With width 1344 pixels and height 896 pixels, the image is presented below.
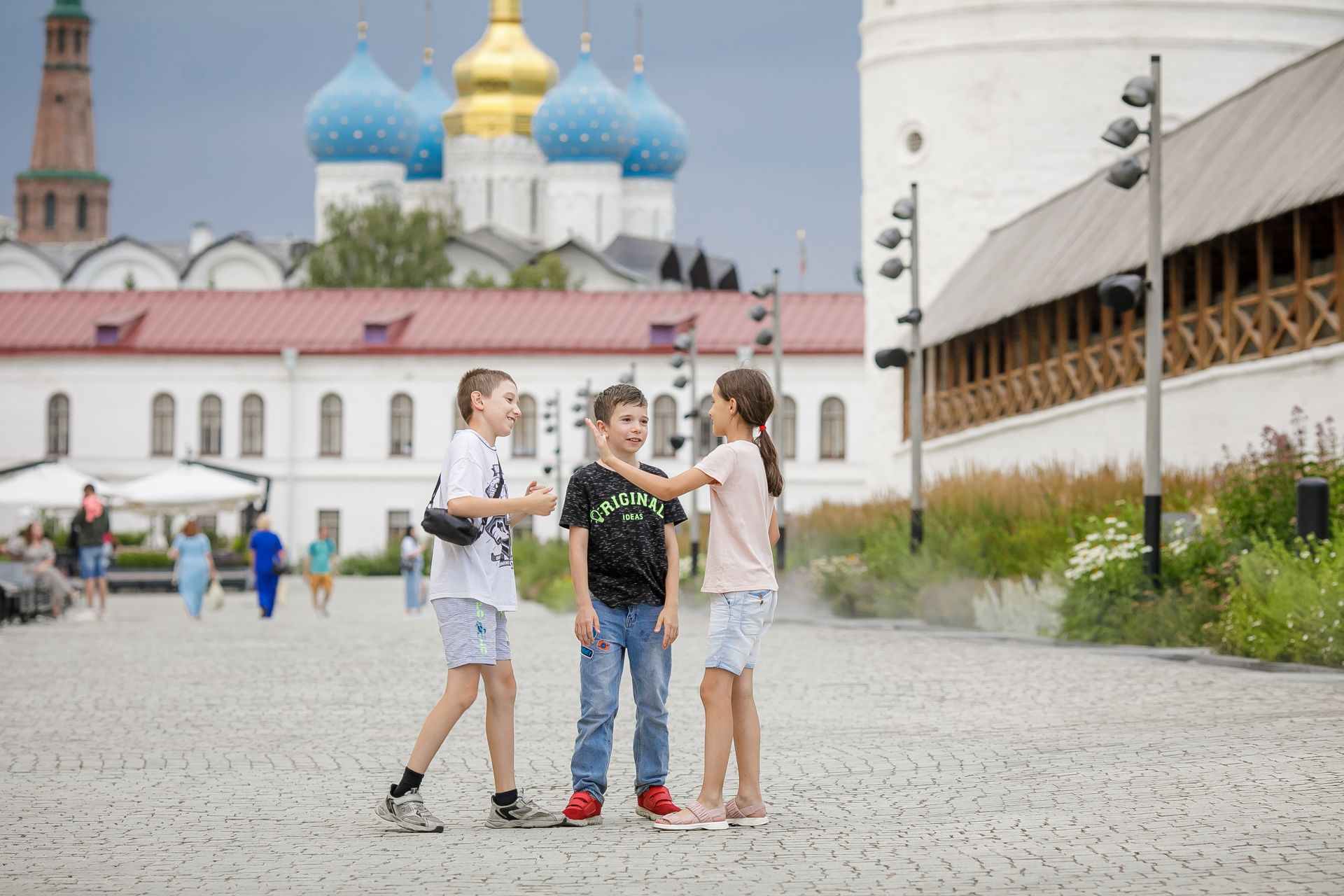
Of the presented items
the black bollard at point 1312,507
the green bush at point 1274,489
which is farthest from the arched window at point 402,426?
the black bollard at point 1312,507

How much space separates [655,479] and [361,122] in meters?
88.0

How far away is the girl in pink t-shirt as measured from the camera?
909cm

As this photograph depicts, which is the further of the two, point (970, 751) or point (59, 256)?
point (59, 256)

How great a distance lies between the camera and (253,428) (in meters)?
70.4

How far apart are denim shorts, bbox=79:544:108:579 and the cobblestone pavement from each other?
11.3m

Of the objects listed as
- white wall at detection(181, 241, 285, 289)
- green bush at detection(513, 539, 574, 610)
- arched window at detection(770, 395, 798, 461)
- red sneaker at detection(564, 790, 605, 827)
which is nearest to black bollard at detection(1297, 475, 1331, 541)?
red sneaker at detection(564, 790, 605, 827)

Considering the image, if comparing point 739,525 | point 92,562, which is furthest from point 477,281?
point 739,525

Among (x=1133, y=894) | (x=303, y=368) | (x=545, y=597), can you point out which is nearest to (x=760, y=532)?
(x=1133, y=894)

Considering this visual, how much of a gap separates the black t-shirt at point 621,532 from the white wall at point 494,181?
90635 millimetres

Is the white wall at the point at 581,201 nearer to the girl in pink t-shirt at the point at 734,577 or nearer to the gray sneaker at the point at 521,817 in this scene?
the girl in pink t-shirt at the point at 734,577

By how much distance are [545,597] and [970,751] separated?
87.8 ft

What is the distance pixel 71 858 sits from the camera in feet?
27.6

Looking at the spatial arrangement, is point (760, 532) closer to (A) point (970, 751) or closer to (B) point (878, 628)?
(A) point (970, 751)

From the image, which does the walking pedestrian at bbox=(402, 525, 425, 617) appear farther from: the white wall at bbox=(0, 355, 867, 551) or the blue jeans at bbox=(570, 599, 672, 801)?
the white wall at bbox=(0, 355, 867, 551)
